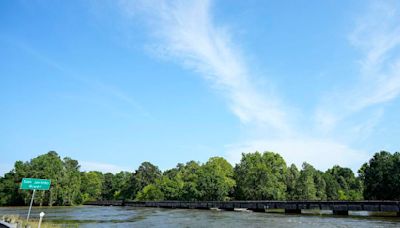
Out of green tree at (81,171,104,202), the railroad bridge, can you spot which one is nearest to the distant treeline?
the railroad bridge

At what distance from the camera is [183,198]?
108125 millimetres

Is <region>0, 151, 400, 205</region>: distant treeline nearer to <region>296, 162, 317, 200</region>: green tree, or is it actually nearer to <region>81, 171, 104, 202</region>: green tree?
<region>296, 162, 317, 200</region>: green tree

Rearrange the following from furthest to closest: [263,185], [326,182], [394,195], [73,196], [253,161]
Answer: [326,182] → [73,196] → [253,161] → [263,185] → [394,195]

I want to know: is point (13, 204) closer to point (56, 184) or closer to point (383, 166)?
point (56, 184)

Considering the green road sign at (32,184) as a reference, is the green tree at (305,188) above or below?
above

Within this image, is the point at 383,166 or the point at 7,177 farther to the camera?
the point at 7,177

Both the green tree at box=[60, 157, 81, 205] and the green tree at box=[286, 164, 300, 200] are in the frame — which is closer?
the green tree at box=[286, 164, 300, 200]

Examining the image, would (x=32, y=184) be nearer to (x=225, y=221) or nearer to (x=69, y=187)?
(x=225, y=221)

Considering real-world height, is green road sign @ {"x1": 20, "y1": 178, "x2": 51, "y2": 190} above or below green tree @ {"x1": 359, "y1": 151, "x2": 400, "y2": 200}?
below

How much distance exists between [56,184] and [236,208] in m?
58.9

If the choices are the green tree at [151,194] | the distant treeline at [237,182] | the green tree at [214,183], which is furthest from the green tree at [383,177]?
the green tree at [151,194]

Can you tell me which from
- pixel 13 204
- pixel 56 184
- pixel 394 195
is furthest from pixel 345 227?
pixel 13 204

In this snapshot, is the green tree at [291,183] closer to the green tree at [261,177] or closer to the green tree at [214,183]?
the green tree at [261,177]

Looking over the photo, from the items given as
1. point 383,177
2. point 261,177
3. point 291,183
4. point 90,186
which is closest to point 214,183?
point 261,177
